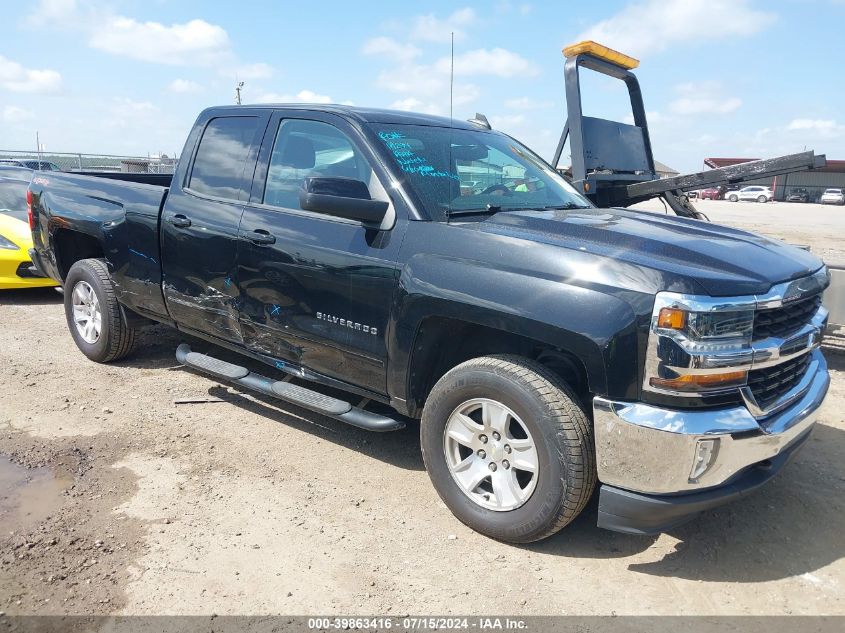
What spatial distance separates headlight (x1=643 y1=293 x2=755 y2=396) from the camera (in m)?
2.60

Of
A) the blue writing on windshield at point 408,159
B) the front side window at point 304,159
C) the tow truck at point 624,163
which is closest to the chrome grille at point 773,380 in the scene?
the blue writing on windshield at point 408,159

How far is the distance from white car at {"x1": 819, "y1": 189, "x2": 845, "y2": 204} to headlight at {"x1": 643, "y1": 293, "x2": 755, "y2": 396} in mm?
53439

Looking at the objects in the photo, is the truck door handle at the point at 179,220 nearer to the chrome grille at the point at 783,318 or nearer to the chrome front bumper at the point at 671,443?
the chrome front bumper at the point at 671,443

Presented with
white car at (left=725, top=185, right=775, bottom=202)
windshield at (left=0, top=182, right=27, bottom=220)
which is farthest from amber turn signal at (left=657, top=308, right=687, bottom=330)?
white car at (left=725, top=185, right=775, bottom=202)

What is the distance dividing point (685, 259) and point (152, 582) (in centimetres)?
264

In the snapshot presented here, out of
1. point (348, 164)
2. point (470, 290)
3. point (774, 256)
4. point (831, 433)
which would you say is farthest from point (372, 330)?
point (831, 433)

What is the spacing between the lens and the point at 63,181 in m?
5.58

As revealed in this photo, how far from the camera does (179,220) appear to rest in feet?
14.6

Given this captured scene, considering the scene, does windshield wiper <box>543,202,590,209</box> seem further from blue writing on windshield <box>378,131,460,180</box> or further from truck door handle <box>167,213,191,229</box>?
truck door handle <box>167,213,191,229</box>

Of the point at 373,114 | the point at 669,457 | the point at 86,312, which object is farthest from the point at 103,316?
the point at 669,457

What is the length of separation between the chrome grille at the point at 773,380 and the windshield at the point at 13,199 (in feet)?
28.3

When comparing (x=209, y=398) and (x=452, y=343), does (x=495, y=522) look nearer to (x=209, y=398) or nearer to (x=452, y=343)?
(x=452, y=343)

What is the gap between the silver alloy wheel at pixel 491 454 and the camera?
3.06 meters

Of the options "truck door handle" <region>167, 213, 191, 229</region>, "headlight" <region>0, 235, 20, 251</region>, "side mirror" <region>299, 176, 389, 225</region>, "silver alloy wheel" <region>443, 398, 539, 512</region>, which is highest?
"side mirror" <region>299, 176, 389, 225</region>
